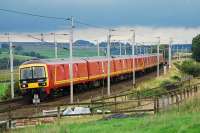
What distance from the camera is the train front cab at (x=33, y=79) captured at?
4522cm

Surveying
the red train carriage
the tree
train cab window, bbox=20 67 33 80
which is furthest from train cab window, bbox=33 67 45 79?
the tree

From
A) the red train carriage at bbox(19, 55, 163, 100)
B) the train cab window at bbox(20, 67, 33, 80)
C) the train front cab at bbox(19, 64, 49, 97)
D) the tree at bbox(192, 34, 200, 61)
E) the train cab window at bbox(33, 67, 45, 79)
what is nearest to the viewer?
the train front cab at bbox(19, 64, 49, 97)

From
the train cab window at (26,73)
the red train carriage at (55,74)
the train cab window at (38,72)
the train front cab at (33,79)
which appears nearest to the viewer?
the train front cab at (33,79)

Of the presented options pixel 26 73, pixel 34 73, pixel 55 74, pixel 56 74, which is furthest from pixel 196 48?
pixel 34 73

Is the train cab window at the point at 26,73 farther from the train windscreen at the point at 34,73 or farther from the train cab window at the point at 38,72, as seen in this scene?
the train cab window at the point at 38,72

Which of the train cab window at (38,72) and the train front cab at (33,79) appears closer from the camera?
the train front cab at (33,79)

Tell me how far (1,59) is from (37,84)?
6269cm

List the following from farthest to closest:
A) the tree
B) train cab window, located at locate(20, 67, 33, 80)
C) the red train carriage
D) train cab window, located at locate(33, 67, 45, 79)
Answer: the tree
train cab window, located at locate(20, 67, 33, 80)
train cab window, located at locate(33, 67, 45, 79)
the red train carriage

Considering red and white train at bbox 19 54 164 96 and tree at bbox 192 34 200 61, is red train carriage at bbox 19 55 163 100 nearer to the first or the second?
red and white train at bbox 19 54 164 96

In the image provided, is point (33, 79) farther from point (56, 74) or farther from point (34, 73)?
point (56, 74)

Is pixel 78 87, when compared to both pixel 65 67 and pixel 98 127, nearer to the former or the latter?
pixel 65 67

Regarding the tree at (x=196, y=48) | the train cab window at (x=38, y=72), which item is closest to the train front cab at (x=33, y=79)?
the train cab window at (x=38, y=72)

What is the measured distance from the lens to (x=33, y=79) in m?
45.6

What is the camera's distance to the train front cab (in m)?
45.2
